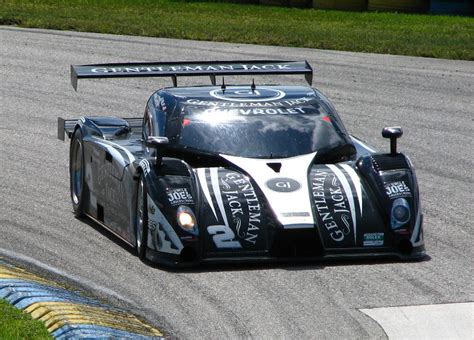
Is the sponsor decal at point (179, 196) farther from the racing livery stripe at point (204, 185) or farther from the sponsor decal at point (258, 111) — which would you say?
the sponsor decal at point (258, 111)

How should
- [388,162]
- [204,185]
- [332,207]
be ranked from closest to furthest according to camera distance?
1. [332,207]
2. [204,185]
3. [388,162]

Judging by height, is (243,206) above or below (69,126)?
above

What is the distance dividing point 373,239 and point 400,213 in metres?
0.33

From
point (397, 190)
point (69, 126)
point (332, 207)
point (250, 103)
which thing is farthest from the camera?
point (69, 126)

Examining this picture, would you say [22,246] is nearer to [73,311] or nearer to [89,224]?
[89,224]

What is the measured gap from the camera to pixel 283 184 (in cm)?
988

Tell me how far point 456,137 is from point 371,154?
19.2 feet

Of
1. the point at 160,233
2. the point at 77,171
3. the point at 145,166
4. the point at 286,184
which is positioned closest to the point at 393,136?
the point at 286,184

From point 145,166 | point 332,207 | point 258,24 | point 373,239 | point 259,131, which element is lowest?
point 258,24

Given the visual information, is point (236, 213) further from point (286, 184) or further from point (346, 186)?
point (346, 186)

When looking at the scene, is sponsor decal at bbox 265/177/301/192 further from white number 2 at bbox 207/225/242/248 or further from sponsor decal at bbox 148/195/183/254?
sponsor decal at bbox 148/195/183/254

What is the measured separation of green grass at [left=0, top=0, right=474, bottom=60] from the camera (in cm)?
2436

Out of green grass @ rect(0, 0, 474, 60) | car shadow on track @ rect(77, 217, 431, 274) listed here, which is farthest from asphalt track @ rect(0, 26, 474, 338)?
green grass @ rect(0, 0, 474, 60)

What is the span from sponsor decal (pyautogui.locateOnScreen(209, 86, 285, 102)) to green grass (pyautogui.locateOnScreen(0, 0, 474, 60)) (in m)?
12.0
